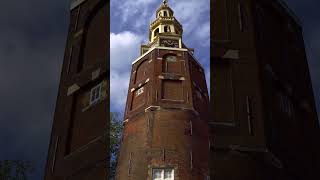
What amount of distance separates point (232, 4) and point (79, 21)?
496 cm

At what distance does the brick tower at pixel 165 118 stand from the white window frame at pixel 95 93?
34.1ft

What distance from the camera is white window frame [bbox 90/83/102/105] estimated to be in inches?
473

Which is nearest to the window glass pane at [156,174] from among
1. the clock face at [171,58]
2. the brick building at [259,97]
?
the clock face at [171,58]

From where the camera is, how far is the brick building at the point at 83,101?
1091 cm

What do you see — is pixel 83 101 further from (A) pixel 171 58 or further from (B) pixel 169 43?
(B) pixel 169 43

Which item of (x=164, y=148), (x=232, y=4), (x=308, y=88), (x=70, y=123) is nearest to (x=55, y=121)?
(x=70, y=123)

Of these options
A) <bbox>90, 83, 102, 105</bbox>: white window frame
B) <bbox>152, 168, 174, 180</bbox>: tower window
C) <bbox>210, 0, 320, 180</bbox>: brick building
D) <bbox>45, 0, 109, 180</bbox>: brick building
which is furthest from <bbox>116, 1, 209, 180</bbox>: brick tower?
<bbox>90, 83, 102, 105</bbox>: white window frame

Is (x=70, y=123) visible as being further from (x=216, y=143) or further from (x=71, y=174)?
(x=216, y=143)

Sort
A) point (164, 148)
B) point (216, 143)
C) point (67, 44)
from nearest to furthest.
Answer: point (216, 143)
point (67, 44)
point (164, 148)

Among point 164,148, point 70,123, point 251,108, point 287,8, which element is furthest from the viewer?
point 164,148

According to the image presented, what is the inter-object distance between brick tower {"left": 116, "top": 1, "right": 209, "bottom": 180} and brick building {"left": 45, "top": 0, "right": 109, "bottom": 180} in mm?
10040

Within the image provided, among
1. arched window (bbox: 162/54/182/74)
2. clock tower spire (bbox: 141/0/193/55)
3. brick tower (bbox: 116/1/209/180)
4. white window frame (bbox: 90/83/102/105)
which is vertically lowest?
Answer: white window frame (bbox: 90/83/102/105)

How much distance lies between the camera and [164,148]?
75.0 feet

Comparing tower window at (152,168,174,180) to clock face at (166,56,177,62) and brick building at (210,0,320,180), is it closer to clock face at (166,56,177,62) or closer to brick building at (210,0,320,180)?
clock face at (166,56,177,62)
